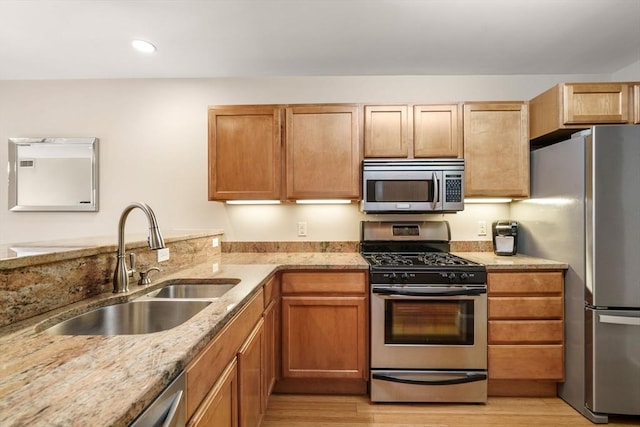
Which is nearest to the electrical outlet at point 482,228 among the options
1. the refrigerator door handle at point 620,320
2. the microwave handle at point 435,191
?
the microwave handle at point 435,191

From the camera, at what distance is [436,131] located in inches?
96.3

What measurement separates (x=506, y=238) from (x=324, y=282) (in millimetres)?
1505

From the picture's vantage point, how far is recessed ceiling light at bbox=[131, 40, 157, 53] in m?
2.26

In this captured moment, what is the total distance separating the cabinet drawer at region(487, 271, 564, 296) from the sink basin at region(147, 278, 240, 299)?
5.57 feet

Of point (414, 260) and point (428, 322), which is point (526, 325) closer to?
point (428, 322)

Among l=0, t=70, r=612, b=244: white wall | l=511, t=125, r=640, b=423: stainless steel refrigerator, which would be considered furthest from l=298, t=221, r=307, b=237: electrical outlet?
l=511, t=125, r=640, b=423: stainless steel refrigerator

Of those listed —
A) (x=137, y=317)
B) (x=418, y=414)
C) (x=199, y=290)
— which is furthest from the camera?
(x=418, y=414)

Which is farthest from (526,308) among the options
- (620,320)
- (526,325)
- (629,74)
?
(629,74)

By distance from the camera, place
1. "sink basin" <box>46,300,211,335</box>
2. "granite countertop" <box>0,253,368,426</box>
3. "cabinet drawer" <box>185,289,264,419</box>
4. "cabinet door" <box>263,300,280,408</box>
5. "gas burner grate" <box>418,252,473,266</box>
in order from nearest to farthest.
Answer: "granite countertop" <box>0,253,368,426</box> < "cabinet drawer" <box>185,289,264,419</box> < "sink basin" <box>46,300,211,335</box> < "cabinet door" <box>263,300,280,408</box> < "gas burner grate" <box>418,252,473,266</box>

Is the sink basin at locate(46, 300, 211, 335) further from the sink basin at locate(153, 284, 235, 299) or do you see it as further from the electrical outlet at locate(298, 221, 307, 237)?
the electrical outlet at locate(298, 221, 307, 237)

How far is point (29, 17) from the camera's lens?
6.57ft

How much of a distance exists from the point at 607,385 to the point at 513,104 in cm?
198

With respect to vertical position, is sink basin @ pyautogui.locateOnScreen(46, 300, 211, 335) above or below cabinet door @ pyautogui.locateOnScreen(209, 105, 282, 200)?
below

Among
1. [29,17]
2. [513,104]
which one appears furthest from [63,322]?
[513,104]
